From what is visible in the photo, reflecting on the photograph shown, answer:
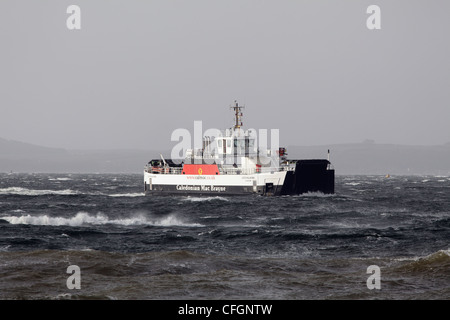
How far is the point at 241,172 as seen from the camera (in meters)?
68.1

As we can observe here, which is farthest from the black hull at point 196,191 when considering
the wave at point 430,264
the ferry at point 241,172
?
the wave at point 430,264

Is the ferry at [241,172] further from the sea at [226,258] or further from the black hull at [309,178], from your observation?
the sea at [226,258]

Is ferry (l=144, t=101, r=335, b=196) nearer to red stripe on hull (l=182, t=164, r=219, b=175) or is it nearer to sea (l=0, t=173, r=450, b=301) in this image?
red stripe on hull (l=182, t=164, r=219, b=175)

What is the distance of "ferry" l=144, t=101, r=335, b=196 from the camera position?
2606 inches

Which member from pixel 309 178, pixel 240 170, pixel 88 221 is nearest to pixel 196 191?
pixel 240 170

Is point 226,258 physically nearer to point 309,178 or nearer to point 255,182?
point 255,182

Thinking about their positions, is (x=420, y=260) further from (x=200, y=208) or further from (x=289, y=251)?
(x=200, y=208)

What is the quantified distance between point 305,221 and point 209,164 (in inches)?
1162

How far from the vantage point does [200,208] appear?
2058 inches

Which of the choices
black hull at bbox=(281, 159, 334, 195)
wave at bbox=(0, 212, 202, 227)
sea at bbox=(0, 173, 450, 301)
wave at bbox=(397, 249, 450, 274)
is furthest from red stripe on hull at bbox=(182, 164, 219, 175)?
wave at bbox=(397, 249, 450, 274)

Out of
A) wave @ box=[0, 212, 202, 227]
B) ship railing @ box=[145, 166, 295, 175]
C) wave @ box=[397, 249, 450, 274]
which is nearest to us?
wave @ box=[397, 249, 450, 274]

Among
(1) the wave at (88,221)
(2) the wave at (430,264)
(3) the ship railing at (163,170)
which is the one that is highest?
(3) the ship railing at (163,170)

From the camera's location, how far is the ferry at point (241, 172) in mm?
66188
